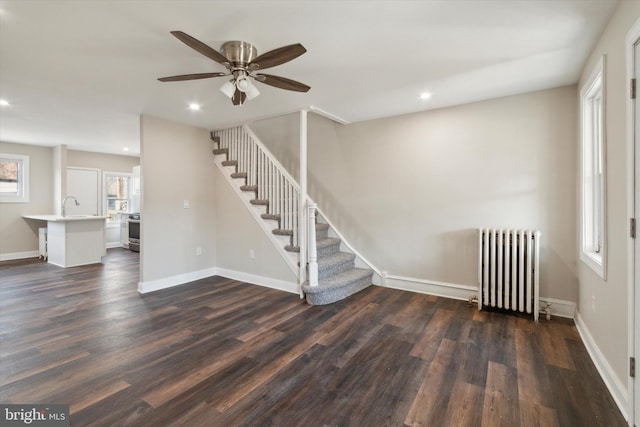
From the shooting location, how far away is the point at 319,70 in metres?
2.64

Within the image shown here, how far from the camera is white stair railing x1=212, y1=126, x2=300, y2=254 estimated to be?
13.6ft

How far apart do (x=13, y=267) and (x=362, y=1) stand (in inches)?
286

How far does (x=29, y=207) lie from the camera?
6344mm

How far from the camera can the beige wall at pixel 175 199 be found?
4008 millimetres

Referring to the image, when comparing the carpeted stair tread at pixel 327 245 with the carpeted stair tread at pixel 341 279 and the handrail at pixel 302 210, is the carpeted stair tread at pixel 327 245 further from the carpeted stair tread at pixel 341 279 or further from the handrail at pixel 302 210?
the carpeted stair tread at pixel 341 279

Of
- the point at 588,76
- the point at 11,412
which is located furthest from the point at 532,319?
the point at 11,412

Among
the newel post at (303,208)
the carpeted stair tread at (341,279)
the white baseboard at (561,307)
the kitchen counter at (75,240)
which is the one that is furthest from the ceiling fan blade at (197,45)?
the kitchen counter at (75,240)

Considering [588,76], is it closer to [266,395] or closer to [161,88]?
[266,395]

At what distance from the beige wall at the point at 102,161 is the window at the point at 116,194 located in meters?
0.16

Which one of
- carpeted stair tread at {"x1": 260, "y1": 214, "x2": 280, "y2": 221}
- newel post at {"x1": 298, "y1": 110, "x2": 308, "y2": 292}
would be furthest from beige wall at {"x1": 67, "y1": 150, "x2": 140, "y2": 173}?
newel post at {"x1": 298, "y1": 110, "x2": 308, "y2": 292}

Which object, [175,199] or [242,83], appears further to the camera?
[175,199]

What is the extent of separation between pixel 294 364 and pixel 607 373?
7.06ft

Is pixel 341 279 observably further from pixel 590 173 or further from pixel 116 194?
pixel 116 194

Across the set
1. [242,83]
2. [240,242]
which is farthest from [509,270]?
[240,242]
